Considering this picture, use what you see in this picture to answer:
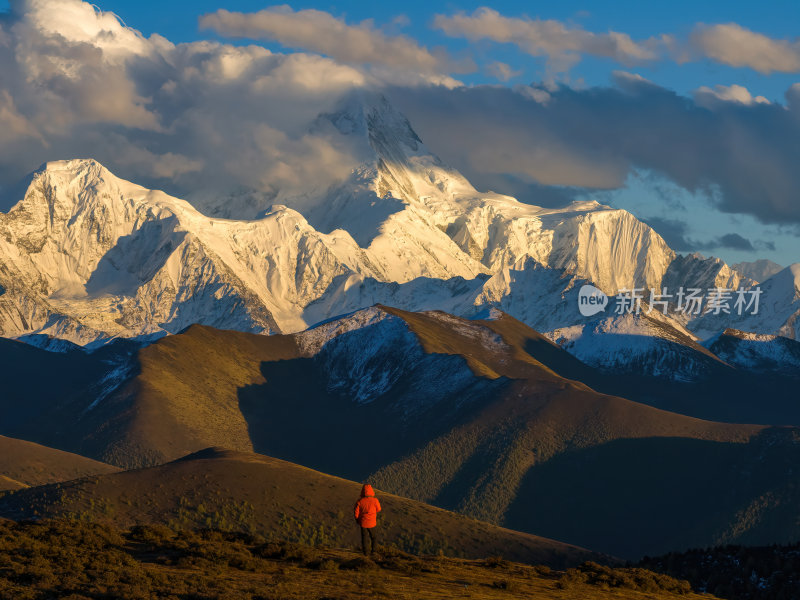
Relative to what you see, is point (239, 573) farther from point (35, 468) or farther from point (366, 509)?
point (35, 468)

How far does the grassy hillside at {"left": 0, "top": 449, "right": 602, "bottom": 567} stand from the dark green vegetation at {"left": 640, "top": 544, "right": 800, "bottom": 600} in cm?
3426

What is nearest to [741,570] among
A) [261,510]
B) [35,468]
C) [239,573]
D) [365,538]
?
[365,538]

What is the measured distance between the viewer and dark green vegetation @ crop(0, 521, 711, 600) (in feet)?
177

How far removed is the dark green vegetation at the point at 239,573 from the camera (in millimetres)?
54000

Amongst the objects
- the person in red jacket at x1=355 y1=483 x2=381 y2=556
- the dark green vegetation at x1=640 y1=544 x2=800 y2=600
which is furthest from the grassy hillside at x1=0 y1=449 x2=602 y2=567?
the person in red jacket at x1=355 y1=483 x2=381 y2=556

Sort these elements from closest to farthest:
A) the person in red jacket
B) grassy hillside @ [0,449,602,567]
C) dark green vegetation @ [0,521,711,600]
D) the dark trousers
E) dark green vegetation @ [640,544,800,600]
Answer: dark green vegetation @ [0,521,711,600] < the person in red jacket < the dark trousers < dark green vegetation @ [640,544,800,600] < grassy hillside @ [0,449,602,567]

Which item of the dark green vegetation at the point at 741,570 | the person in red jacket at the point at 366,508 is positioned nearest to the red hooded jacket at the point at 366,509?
the person in red jacket at the point at 366,508

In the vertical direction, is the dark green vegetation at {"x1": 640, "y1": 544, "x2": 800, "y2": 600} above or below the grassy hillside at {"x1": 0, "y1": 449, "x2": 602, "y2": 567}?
below

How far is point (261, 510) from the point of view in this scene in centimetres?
13400

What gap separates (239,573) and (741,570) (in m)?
39.5

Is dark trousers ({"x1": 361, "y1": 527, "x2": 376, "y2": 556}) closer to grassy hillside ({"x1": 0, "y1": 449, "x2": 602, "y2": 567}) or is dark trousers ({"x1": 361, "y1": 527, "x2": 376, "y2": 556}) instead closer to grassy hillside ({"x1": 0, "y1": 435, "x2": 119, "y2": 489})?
grassy hillside ({"x1": 0, "y1": 449, "x2": 602, "y2": 567})

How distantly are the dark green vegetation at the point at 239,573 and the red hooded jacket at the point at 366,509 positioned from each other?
2139 mm

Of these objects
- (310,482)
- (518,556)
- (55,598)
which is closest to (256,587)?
(55,598)

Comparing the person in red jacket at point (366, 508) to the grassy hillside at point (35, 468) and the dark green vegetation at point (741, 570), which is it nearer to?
the dark green vegetation at point (741, 570)
